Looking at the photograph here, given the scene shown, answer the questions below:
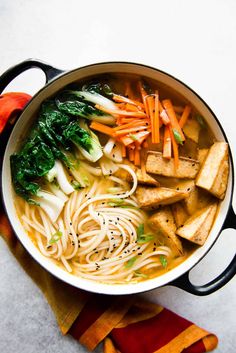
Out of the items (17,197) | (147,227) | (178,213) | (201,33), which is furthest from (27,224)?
(201,33)

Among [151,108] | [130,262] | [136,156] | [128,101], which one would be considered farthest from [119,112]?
[130,262]

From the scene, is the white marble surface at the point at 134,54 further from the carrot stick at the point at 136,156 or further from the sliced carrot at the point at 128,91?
the carrot stick at the point at 136,156

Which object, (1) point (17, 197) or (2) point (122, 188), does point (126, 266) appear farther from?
(1) point (17, 197)

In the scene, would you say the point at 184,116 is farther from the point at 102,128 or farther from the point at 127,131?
the point at 102,128

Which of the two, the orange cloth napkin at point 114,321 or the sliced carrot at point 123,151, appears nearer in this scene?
the sliced carrot at point 123,151

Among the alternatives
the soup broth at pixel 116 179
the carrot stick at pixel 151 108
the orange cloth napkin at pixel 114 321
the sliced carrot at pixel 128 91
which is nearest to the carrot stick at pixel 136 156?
the soup broth at pixel 116 179

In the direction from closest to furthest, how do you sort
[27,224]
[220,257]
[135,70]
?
1. [135,70]
2. [27,224]
3. [220,257]
